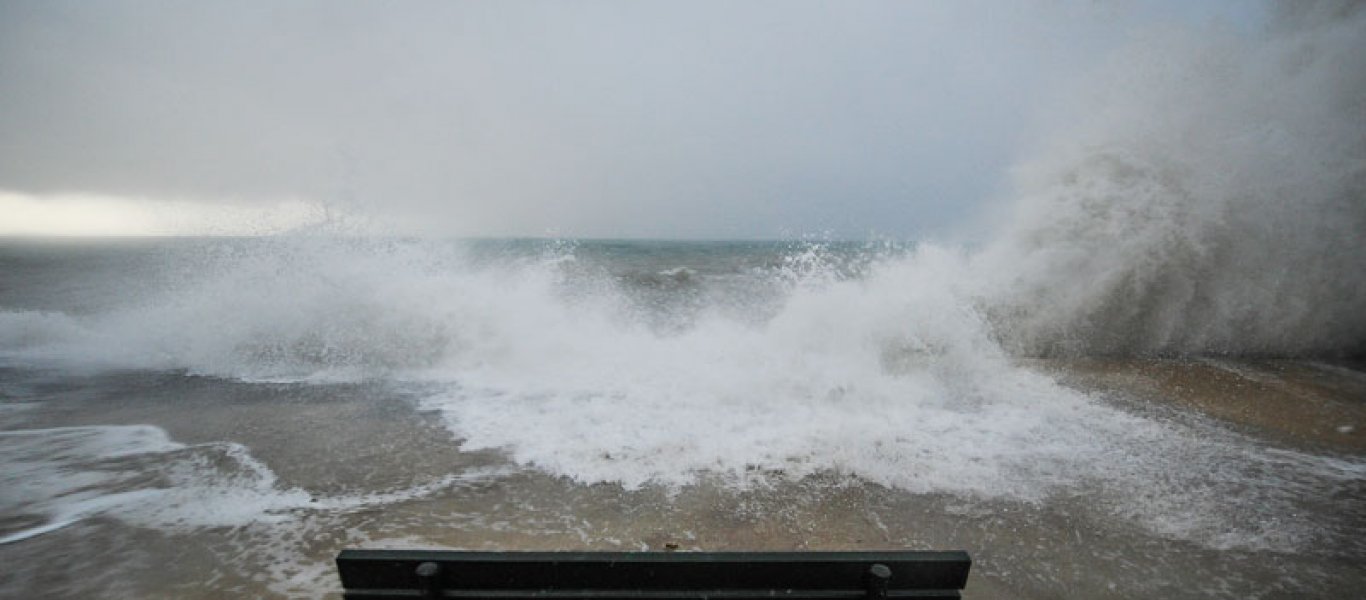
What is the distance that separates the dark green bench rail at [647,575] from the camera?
5.35ft

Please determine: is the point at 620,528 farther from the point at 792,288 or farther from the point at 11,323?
the point at 11,323

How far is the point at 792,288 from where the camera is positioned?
9.34 metres

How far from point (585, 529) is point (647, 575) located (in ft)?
6.88

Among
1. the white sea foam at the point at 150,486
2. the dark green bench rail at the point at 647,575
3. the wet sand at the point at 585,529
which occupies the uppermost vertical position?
the dark green bench rail at the point at 647,575

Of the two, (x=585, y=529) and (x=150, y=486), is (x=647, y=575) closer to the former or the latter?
(x=585, y=529)

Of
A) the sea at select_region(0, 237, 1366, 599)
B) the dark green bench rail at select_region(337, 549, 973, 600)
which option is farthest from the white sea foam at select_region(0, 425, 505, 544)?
the dark green bench rail at select_region(337, 549, 973, 600)

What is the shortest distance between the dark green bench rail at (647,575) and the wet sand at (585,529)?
169 centimetres

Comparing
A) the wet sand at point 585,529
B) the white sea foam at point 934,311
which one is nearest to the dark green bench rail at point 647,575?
the wet sand at point 585,529

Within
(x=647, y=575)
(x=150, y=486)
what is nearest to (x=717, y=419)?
(x=647, y=575)

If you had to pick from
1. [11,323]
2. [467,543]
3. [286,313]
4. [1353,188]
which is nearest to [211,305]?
[286,313]

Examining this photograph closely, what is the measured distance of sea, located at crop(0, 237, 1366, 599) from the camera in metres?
3.39

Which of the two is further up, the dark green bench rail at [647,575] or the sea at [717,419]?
the dark green bench rail at [647,575]

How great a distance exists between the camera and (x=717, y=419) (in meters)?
5.52

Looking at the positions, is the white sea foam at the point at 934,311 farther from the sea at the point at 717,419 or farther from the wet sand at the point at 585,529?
the wet sand at the point at 585,529
